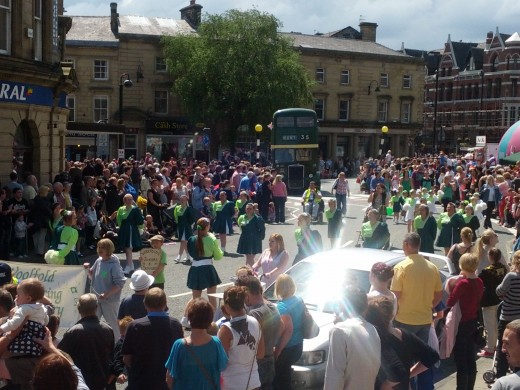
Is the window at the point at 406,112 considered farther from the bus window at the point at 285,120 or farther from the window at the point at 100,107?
the bus window at the point at 285,120

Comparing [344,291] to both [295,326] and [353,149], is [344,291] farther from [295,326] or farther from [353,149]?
[353,149]

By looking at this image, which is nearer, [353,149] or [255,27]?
[255,27]

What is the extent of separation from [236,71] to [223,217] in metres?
35.4

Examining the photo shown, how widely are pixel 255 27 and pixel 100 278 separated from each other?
4584cm

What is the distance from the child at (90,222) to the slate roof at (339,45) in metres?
A: 46.5

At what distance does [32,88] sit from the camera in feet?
68.0

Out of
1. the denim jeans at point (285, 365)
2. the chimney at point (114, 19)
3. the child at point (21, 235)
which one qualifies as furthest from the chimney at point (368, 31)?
the denim jeans at point (285, 365)

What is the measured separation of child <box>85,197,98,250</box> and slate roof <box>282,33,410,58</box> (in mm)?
46536

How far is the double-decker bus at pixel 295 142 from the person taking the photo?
37719 millimetres

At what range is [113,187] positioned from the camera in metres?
20.2

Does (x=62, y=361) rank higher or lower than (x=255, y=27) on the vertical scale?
lower

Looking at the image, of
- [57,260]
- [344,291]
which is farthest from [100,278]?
[344,291]

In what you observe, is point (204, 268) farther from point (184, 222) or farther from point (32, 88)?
point (32, 88)

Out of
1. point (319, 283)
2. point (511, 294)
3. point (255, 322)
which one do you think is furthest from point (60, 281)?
point (511, 294)
